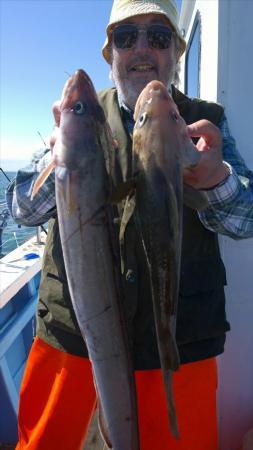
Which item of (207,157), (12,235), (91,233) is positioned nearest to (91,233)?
(91,233)

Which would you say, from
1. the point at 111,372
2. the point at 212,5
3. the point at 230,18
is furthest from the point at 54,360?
the point at 212,5

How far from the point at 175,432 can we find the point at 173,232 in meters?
0.89

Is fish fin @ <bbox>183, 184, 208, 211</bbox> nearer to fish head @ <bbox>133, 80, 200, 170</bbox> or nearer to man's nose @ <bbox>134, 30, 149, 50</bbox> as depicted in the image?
fish head @ <bbox>133, 80, 200, 170</bbox>

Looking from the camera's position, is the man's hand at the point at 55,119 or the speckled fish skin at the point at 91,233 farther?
the man's hand at the point at 55,119

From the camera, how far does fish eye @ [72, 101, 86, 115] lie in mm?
1694

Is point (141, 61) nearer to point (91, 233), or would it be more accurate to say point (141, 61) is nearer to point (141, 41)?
point (141, 41)

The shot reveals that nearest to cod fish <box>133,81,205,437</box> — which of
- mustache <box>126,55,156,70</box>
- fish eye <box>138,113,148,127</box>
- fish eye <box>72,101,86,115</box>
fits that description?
fish eye <box>138,113,148,127</box>

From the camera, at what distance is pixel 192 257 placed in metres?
2.48

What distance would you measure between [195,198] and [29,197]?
0.99 meters

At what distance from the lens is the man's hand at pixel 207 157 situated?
5.25 ft

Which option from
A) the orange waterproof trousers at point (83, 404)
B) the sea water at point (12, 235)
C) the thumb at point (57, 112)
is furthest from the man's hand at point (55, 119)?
the sea water at point (12, 235)

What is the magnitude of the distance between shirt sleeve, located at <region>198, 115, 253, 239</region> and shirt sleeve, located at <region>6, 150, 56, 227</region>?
87 centimetres

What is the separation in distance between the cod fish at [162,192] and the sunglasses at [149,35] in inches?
35.9

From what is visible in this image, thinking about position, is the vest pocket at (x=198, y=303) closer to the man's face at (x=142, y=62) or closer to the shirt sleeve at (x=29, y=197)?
the shirt sleeve at (x=29, y=197)
